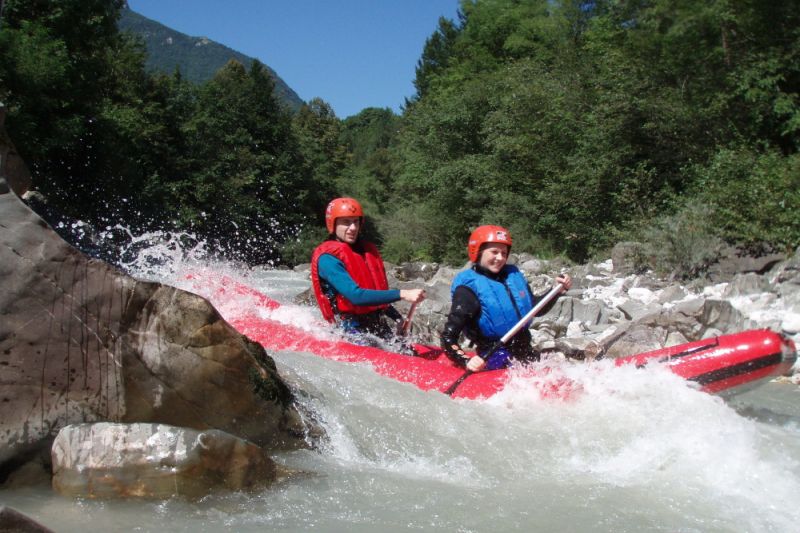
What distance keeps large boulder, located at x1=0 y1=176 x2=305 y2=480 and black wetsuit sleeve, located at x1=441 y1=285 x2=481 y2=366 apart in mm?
1715

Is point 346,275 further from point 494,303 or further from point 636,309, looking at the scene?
point 636,309

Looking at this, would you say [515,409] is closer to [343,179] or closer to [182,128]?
[182,128]

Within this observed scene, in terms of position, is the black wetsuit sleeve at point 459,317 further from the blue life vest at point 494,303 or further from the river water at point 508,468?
the river water at point 508,468

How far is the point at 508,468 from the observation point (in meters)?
3.60

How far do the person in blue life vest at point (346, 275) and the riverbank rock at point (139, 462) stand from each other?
91.6 inches

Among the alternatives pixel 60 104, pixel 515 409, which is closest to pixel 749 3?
pixel 515 409

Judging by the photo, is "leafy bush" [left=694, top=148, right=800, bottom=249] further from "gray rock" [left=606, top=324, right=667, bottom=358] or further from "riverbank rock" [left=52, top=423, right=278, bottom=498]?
"riverbank rock" [left=52, top=423, right=278, bottom=498]

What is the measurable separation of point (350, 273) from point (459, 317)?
3.49 feet

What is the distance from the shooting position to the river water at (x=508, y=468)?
112 inches

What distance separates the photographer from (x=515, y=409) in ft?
13.9

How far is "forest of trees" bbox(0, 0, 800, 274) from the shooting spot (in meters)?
12.3

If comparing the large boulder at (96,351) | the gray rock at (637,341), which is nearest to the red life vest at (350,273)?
the large boulder at (96,351)

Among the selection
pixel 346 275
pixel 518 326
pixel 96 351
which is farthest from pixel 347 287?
pixel 96 351

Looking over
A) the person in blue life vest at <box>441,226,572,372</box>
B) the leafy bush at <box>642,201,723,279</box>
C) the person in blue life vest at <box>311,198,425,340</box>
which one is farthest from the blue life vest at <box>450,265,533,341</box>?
the leafy bush at <box>642,201,723,279</box>
